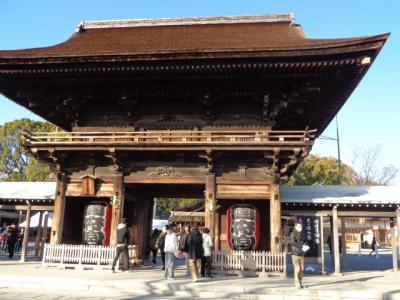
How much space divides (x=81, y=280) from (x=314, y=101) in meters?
11.1

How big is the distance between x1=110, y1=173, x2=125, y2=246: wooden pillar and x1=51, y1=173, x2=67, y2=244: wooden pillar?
7.01 ft

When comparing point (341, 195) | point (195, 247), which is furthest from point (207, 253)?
point (341, 195)

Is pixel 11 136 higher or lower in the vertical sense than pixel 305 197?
higher

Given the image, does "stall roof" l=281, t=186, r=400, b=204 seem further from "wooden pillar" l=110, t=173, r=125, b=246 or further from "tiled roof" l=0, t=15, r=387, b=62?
"wooden pillar" l=110, t=173, r=125, b=246

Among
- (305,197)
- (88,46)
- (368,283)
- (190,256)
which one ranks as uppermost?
(88,46)

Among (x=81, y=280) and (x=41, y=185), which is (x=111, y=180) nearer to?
(x=81, y=280)

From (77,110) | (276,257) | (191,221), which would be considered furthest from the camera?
(191,221)

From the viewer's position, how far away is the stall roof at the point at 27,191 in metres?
17.3

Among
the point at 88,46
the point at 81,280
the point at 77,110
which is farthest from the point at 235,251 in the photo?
the point at 88,46

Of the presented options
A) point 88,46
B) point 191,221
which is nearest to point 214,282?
point 88,46

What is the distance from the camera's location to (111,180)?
14977mm

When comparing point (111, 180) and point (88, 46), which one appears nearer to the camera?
point (111, 180)

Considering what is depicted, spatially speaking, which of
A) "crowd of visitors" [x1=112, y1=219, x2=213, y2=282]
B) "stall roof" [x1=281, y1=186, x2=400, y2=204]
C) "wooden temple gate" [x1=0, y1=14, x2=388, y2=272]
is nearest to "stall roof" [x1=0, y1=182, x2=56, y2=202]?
"wooden temple gate" [x1=0, y1=14, x2=388, y2=272]

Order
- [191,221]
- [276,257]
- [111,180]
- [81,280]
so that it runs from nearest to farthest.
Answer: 1. [81,280]
2. [276,257]
3. [111,180]
4. [191,221]
